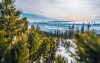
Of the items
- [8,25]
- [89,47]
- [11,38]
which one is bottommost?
[11,38]

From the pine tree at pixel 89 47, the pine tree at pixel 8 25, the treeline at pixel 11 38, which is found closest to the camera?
the pine tree at pixel 89 47

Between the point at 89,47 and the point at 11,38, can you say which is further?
the point at 11,38

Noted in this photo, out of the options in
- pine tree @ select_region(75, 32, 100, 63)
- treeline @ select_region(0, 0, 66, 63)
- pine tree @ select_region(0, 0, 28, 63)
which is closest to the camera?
pine tree @ select_region(75, 32, 100, 63)

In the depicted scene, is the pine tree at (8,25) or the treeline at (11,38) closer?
the treeline at (11,38)

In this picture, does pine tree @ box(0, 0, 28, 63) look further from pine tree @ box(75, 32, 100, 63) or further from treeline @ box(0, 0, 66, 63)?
pine tree @ box(75, 32, 100, 63)

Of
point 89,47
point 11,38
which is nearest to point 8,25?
point 11,38

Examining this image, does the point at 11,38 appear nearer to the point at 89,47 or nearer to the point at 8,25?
the point at 8,25

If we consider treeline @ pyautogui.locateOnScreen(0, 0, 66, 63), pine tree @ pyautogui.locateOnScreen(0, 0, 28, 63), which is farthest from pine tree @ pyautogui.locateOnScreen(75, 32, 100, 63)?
pine tree @ pyautogui.locateOnScreen(0, 0, 28, 63)

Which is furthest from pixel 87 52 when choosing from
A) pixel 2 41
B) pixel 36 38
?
pixel 36 38

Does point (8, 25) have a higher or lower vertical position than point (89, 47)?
lower

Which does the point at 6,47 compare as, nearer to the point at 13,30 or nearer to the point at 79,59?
the point at 13,30

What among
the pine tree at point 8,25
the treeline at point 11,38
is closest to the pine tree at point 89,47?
the treeline at point 11,38

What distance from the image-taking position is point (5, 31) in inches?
1219

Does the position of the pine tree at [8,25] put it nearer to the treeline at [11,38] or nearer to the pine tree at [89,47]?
the treeline at [11,38]
